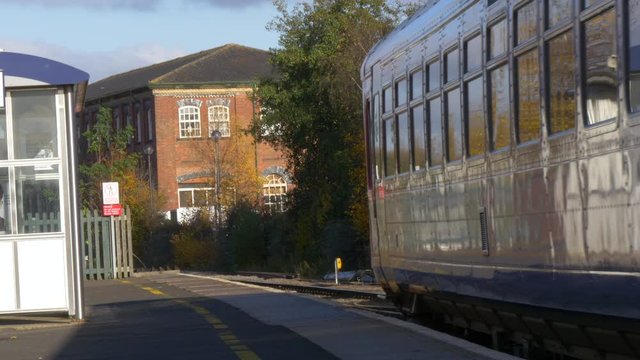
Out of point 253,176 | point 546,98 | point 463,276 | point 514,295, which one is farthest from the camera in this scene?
point 253,176

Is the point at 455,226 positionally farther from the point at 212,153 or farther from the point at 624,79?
the point at 212,153

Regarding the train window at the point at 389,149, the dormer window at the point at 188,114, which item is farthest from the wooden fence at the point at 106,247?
the dormer window at the point at 188,114

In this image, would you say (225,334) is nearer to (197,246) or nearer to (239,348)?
(239,348)

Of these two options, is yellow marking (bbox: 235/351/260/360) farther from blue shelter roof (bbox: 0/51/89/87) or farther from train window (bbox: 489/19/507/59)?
blue shelter roof (bbox: 0/51/89/87)

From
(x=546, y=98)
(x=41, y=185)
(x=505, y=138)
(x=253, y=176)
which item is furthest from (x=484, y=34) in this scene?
(x=253, y=176)

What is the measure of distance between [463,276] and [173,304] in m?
9.11

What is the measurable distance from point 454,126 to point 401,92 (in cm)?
255

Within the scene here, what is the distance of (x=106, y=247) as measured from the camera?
3566 cm

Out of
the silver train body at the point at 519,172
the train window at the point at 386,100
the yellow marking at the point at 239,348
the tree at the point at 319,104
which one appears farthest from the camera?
the tree at the point at 319,104

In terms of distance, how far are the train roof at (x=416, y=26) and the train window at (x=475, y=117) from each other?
769 millimetres

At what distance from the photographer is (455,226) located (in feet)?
39.3

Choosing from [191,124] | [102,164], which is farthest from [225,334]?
[191,124]

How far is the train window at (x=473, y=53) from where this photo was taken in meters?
11.0

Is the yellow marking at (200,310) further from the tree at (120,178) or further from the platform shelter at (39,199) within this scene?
the tree at (120,178)
